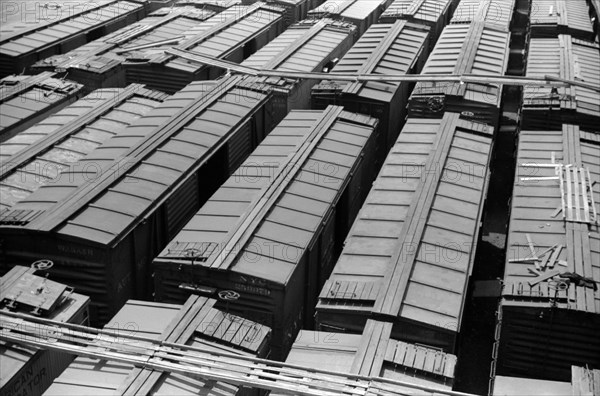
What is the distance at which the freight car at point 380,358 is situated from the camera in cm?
1406

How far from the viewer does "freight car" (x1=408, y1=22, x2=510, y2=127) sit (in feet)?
87.1

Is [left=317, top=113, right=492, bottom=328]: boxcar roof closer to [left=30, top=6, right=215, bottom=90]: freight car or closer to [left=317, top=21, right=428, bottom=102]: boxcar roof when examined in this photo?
[left=317, top=21, right=428, bottom=102]: boxcar roof

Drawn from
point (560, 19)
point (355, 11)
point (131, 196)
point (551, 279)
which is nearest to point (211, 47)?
point (355, 11)

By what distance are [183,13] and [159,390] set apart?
3057 centimetres

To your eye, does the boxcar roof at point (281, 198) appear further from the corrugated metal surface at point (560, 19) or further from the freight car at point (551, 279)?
the corrugated metal surface at point (560, 19)

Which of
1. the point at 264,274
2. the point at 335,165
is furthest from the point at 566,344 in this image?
the point at 335,165

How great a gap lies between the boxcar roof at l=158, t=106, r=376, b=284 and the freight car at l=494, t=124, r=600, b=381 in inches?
208

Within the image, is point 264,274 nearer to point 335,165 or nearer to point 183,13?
point 335,165

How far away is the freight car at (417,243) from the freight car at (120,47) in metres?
13.9

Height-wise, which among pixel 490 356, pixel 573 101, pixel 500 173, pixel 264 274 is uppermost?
pixel 573 101

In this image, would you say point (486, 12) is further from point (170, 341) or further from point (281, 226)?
point (170, 341)

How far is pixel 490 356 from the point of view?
2073cm

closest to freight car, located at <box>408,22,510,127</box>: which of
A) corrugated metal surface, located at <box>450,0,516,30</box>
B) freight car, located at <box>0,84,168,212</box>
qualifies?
corrugated metal surface, located at <box>450,0,516,30</box>

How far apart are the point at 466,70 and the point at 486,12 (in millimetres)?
13121
